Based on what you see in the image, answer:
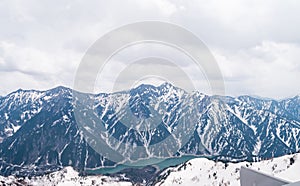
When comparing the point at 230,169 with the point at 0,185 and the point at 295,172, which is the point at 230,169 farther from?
the point at 0,185

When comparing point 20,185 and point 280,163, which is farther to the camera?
point 20,185

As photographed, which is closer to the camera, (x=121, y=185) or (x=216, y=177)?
(x=216, y=177)

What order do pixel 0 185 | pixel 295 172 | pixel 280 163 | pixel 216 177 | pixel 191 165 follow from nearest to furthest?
pixel 295 172, pixel 280 163, pixel 216 177, pixel 191 165, pixel 0 185

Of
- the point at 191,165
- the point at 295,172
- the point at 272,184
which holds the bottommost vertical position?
the point at 272,184

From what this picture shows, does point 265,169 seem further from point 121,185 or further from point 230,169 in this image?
point 121,185

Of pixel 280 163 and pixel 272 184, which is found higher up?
pixel 280 163

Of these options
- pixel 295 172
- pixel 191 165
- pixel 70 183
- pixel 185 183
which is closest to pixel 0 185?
pixel 70 183

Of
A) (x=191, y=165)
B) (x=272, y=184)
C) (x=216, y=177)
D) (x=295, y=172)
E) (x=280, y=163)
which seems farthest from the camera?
(x=191, y=165)

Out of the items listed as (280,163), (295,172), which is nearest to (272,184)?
(295,172)

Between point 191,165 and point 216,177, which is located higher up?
point 191,165
